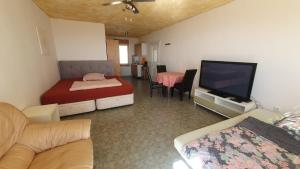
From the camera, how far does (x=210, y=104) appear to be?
9.61 ft

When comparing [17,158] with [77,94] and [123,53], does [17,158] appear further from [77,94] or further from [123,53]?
[123,53]

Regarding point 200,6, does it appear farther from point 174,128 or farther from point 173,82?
point 174,128

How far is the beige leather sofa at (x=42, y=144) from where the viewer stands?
1081 mm

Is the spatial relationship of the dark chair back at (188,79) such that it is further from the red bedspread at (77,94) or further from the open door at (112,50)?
the open door at (112,50)

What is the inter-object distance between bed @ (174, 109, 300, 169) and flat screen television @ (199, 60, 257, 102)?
941mm

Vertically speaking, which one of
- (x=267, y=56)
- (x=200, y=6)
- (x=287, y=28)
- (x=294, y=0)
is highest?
(x=200, y=6)

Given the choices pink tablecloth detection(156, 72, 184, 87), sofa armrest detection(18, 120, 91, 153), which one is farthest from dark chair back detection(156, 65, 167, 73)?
sofa armrest detection(18, 120, 91, 153)

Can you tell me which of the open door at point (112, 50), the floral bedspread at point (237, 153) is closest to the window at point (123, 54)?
the open door at point (112, 50)

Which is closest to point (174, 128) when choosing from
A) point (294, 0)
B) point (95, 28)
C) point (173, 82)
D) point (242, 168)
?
point (242, 168)

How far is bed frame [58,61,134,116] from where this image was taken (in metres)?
2.82

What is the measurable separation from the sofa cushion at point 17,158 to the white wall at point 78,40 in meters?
3.71

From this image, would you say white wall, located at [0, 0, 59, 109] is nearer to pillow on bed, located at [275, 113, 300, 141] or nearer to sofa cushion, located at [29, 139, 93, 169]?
sofa cushion, located at [29, 139, 93, 169]

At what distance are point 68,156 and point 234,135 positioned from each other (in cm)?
166

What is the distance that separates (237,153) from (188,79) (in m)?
2.57
